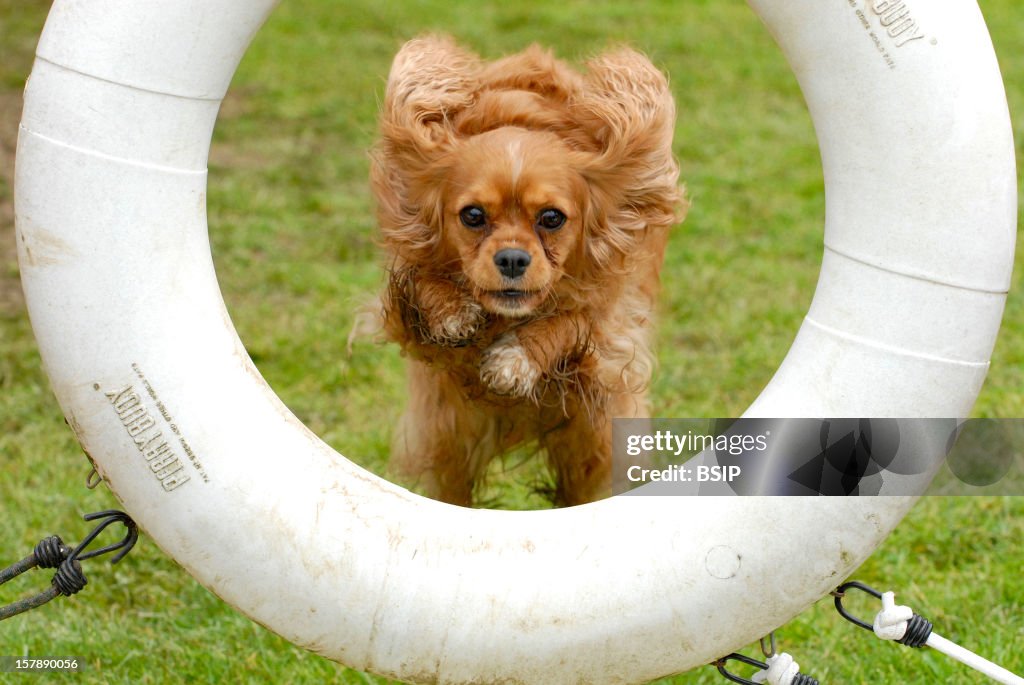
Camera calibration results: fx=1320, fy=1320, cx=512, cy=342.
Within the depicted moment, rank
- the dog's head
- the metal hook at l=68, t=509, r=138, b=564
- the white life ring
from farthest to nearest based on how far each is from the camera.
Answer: the dog's head → the metal hook at l=68, t=509, r=138, b=564 → the white life ring

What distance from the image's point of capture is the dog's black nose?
3.41m

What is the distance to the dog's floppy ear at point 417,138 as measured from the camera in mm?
3744

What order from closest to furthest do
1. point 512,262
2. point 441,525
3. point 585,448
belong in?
point 441,525
point 512,262
point 585,448

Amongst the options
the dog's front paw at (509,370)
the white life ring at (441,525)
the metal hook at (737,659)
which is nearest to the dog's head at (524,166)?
the dog's front paw at (509,370)

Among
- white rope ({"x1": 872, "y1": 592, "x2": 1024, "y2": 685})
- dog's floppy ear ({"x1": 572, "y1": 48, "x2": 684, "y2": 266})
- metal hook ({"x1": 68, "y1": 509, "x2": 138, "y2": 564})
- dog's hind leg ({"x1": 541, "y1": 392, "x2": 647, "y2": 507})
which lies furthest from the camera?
dog's hind leg ({"x1": 541, "y1": 392, "x2": 647, "y2": 507})

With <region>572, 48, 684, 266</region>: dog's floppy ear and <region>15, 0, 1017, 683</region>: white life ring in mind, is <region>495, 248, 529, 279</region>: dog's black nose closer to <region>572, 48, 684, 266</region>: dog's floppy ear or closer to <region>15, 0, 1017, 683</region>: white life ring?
<region>572, 48, 684, 266</region>: dog's floppy ear

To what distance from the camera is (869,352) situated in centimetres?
294

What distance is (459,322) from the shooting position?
11.9ft

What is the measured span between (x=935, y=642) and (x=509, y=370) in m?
1.29

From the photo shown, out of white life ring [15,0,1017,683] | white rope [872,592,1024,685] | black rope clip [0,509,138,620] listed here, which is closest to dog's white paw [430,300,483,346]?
white life ring [15,0,1017,683]

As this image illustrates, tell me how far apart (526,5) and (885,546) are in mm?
8179

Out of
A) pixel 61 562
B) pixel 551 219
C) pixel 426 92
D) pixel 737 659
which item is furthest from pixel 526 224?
pixel 61 562

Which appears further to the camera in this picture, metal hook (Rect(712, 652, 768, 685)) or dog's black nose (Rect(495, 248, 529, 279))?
dog's black nose (Rect(495, 248, 529, 279))

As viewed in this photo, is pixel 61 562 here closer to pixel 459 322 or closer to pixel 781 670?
pixel 459 322
